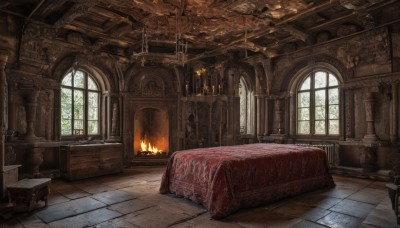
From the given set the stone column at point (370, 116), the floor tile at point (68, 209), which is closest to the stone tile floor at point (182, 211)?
the floor tile at point (68, 209)

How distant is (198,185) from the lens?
4.38 metres

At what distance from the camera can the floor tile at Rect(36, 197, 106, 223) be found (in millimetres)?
3818

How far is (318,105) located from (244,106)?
2719mm

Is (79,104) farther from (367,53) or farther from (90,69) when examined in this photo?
(367,53)

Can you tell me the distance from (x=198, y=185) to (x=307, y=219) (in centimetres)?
172

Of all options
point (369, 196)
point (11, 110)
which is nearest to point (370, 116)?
point (369, 196)

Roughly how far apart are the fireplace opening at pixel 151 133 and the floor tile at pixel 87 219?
192 inches

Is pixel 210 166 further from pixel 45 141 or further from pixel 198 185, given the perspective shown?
pixel 45 141

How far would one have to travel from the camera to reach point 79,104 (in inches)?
309

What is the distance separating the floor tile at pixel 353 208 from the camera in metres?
3.91

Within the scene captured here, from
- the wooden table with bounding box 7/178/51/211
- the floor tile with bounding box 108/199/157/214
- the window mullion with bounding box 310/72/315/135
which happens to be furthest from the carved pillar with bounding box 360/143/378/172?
the wooden table with bounding box 7/178/51/211

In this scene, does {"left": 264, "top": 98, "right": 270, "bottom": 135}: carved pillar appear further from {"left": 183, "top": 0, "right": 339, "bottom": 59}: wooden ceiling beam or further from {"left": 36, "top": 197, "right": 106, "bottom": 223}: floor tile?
{"left": 36, "top": 197, "right": 106, "bottom": 223}: floor tile

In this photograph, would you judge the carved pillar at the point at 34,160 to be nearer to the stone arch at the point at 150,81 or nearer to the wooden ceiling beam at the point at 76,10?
the wooden ceiling beam at the point at 76,10

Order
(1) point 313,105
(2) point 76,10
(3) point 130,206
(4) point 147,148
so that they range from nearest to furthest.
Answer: (3) point 130,206, (2) point 76,10, (1) point 313,105, (4) point 147,148
